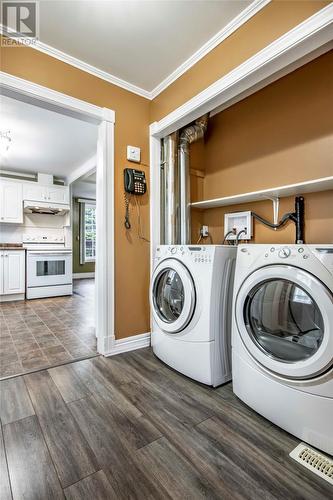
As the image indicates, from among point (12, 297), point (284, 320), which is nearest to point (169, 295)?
point (284, 320)

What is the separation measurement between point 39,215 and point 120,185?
12.4 ft

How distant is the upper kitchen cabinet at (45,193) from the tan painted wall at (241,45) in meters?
3.56

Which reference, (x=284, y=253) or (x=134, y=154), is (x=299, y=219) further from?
(x=134, y=154)

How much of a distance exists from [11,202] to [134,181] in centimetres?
348

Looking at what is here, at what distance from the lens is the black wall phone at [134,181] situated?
2232 millimetres

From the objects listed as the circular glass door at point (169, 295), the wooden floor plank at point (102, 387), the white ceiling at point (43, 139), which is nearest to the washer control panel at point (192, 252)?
the circular glass door at point (169, 295)

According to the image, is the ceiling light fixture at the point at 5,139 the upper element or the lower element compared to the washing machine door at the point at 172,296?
upper

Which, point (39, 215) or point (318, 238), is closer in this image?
point (318, 238)

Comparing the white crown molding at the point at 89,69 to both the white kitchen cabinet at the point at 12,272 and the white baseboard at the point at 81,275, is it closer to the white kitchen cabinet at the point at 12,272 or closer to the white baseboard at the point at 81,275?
the white kitchen cabinet at the point at 12,272

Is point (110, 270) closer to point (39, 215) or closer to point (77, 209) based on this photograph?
point (39, 215)

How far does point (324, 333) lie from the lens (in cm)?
111

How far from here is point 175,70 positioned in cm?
210

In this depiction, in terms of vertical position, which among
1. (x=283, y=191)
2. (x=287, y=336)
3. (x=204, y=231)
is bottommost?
(x=287, y=336)

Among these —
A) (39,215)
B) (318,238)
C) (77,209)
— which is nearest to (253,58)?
(318,238)
